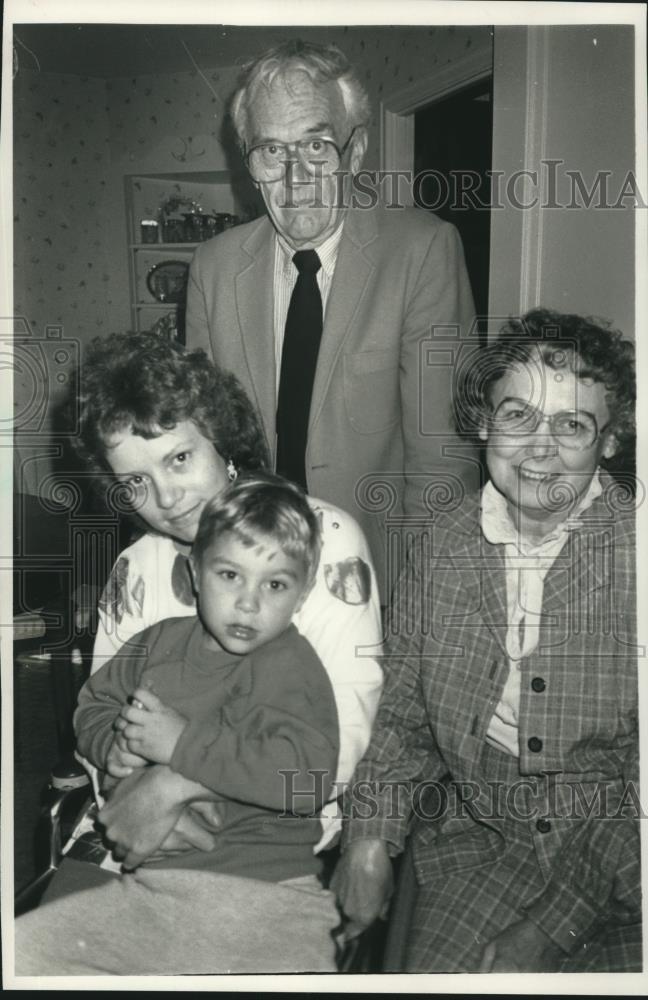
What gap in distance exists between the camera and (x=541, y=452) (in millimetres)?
1029

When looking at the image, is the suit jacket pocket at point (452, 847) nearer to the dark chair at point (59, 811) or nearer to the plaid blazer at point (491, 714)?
the plaid blazer at point (491, 714)

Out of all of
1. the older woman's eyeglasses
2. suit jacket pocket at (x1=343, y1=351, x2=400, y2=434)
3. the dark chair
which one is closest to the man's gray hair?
suit jacket pocket at (x1=343, y1=351, x2=400, y2=434)

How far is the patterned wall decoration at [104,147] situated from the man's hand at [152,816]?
507mm

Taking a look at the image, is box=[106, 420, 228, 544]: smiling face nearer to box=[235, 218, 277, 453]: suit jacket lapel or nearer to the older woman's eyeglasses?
box=[235, 218, 277, 453]: suit jacket lapel

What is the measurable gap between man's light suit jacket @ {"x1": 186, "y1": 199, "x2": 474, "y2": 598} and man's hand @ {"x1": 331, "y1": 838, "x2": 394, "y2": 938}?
1.32 feet

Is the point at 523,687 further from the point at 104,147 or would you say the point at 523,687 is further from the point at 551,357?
the point at 104,147

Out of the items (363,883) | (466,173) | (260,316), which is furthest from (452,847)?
(466,173)

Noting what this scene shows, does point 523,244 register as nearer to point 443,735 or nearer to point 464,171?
point 464,171

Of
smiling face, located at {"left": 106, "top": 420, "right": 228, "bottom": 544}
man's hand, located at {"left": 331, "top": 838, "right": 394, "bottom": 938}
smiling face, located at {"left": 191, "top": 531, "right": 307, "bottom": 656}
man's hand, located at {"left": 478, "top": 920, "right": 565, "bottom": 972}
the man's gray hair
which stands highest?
the man's gray hair

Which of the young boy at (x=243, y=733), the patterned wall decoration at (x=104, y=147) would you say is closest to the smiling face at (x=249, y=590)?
the young boy at (x=243, y=733)

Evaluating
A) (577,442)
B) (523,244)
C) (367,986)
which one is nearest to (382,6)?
(523,244)

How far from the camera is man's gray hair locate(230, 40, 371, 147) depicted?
1.06 m

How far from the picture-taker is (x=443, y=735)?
1043 millimetres

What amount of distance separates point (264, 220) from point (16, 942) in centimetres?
99
